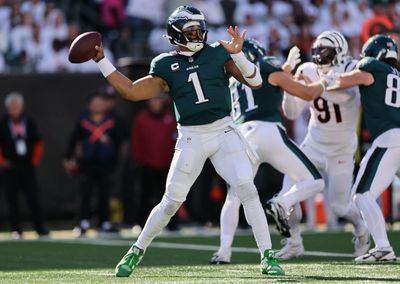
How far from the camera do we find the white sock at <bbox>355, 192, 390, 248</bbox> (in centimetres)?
845

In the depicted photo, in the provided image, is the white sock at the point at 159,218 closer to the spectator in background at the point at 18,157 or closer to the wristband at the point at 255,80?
the wristband at the point at 255,80

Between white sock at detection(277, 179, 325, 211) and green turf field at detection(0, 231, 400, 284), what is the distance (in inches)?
19.1

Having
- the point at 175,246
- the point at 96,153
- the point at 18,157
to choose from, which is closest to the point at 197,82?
the point at 175,246

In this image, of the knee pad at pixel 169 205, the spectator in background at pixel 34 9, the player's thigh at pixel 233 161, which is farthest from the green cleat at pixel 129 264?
the spectator in background at pixel 34 9

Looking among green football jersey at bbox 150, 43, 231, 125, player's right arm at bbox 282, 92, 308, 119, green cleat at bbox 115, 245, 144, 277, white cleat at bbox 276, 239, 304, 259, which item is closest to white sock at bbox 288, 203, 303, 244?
white cleat at bbox 276, 239, 304, 259

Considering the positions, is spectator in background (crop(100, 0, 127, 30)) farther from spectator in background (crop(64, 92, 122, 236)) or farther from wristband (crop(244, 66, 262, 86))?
wristband (crop(244, 66, 262, 86))

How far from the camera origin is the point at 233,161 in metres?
7.62

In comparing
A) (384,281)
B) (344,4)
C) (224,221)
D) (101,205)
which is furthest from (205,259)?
(344,4)

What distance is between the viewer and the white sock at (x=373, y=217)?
8445 millimetres

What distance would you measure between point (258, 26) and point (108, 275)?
1038 centimetres

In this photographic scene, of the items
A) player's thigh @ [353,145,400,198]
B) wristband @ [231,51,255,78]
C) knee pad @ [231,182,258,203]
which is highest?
wristband @ [231,51,255,78]

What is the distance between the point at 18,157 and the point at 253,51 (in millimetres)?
5456

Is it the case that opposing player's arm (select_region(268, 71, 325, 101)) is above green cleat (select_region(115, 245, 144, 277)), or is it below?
above

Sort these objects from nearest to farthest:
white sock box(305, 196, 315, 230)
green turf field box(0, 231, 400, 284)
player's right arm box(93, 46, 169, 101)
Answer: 1. green turf field box(0, 231, 400, 284)
2. player's right arm box(93, 46, 169, 101)
3. white sock box(305, 196, 315, 230)
